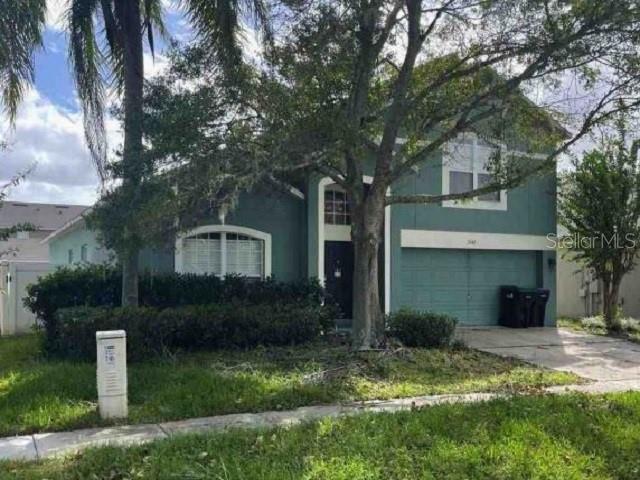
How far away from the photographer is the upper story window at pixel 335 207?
607 inches

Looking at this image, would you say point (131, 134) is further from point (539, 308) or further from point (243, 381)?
point (539, 308)

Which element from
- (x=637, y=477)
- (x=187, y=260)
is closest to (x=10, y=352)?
(x=187, y=260)

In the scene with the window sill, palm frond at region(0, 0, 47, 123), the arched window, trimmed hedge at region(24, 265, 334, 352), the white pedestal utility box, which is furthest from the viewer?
the arched window

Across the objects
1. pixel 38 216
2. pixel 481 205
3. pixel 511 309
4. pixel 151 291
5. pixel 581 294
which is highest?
pixel 38 216

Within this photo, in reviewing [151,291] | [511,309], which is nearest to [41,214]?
[151,291]

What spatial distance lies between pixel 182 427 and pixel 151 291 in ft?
19.1

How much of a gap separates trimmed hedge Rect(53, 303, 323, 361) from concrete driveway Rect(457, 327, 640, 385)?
4207 mm

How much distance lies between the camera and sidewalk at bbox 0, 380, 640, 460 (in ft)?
20.1

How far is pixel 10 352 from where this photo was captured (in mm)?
11430

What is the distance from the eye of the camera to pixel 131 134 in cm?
973

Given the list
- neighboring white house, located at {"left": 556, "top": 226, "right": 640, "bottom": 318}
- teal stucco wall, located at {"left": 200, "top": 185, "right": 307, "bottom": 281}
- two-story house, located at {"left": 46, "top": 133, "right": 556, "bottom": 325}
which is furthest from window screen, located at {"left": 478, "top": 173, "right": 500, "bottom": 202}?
teal stucco wall, located at {"left": 200, "top": 185, "right": 307, "bottom": 281}

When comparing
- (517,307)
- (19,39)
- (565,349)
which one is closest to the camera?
(19,39)

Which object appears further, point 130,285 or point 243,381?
point 130,285

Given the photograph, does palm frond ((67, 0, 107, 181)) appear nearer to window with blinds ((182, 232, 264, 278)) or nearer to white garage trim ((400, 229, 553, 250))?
window with blinds ((182, 232, 264, 278))
